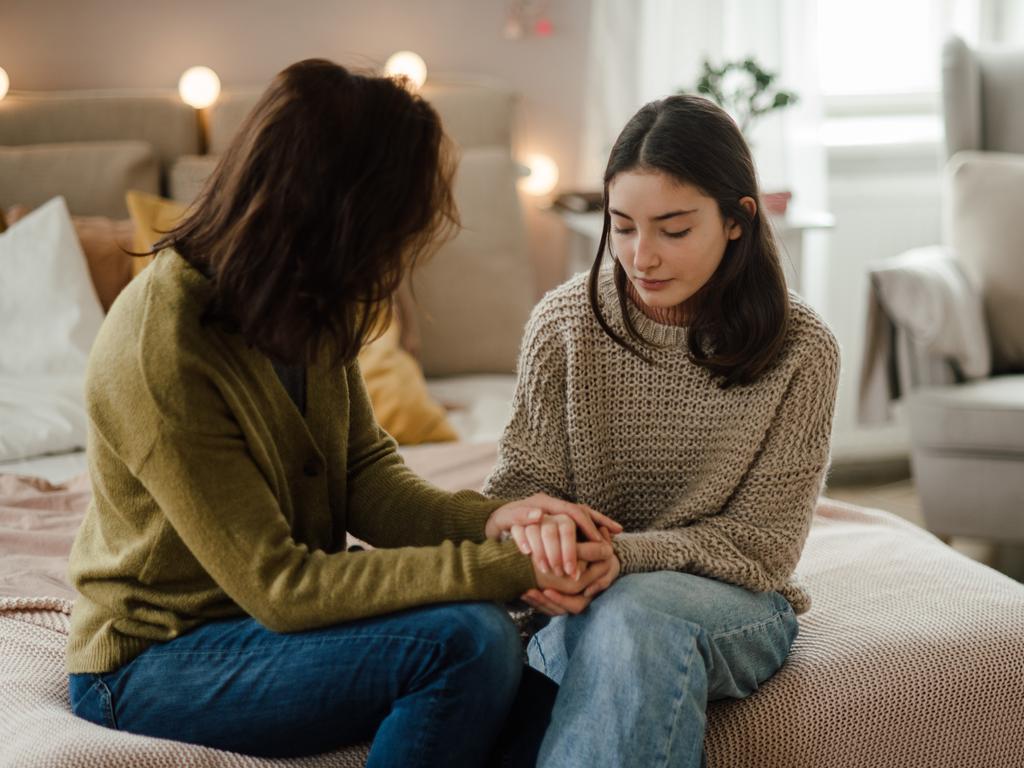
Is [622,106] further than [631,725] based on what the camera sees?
Yes

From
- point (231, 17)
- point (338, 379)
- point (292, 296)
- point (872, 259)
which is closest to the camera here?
point (292, 296)

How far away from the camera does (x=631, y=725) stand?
3.62 ft

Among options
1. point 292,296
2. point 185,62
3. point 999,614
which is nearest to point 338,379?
point 292,296

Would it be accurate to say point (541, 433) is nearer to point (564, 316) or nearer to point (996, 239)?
point (564, 316)

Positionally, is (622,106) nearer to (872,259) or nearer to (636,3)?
(636,3)

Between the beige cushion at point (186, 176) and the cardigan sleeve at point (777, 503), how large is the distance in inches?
63.0

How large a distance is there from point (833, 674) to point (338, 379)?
635mm

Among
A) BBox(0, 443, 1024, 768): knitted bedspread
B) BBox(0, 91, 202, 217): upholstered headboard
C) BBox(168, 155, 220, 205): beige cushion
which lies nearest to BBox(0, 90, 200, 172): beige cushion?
BBox(0, 91, 202, 217): upholstered headboard

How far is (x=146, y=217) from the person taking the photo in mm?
2320

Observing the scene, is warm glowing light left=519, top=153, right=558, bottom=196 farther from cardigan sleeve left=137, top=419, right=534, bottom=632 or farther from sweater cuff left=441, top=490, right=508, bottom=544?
cardigan sleeve left=137, top=419, right=534, bottom=632

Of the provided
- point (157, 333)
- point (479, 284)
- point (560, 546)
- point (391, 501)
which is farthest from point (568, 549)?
point (479, 284)

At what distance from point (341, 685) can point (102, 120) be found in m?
2.00

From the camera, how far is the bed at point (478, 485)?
1263 mm

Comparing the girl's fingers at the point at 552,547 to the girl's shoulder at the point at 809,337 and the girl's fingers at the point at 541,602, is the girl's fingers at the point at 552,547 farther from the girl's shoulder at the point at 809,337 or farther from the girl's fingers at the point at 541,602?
the girl's shoulder at the point at 809,337
